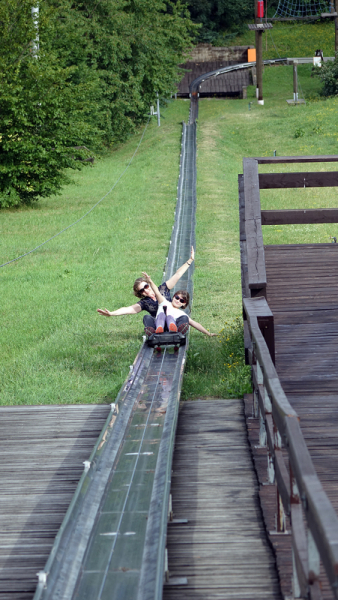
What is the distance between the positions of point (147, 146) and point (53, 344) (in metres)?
23.3

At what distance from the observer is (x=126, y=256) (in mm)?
14945

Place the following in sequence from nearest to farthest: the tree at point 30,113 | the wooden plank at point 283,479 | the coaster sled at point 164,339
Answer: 1. the wooden plank at point 283,479
2. the coaster sled at point 164,339
3. the tree at point 30,113

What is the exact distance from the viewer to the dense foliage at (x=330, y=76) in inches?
1367

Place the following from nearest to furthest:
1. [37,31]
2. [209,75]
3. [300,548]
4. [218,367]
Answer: [300,548], [218,367], [37,31], [209,75]

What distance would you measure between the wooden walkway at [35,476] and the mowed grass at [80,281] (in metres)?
0.65

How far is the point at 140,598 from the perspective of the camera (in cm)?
349

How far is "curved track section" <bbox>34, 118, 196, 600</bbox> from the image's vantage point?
3625 millimetres

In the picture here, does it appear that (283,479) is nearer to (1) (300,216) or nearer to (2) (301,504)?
(2) (301,504)

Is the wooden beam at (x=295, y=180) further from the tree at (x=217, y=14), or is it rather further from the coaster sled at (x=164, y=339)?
the tree at (x=217, y=14)

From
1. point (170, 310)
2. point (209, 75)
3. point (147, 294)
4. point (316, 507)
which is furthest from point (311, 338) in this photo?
point (209, 75)

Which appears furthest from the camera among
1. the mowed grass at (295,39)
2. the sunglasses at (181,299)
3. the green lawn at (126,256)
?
the mowed grass at (295,39)

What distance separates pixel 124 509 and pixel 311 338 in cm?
286

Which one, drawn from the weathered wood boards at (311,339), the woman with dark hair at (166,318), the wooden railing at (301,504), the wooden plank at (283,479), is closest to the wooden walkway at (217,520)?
the wooden railing at (301,504)

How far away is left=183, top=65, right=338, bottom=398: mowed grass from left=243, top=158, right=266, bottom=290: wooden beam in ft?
5.31
